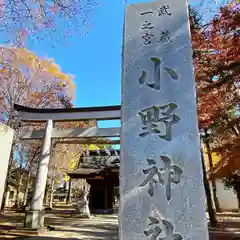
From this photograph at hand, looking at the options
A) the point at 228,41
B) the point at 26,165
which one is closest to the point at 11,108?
the point at 26,165

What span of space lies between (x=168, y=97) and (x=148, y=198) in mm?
1071

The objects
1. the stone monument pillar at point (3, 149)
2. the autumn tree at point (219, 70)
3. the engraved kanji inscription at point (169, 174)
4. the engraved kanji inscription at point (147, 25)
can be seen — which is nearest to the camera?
the engraved kanji inscription at point (169, 174)

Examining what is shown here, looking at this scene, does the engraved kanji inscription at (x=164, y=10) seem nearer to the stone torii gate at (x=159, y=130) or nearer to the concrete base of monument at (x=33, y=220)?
the stone torii gate at (x=159, y=130)

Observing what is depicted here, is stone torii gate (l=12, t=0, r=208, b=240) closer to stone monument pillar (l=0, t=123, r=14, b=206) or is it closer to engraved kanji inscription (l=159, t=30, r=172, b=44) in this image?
engraved kanji inscription (l=159, t=30, r=172, b=44)

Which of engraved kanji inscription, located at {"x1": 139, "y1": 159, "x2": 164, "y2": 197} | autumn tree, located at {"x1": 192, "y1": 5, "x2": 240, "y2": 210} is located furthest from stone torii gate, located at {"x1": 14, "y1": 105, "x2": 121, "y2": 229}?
engraved kanji inscription, located at {"x1": 139, "y1": 159, "x2": 164, "y2": 197}

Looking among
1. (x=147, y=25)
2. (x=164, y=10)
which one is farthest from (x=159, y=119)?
(x=164, y=10)

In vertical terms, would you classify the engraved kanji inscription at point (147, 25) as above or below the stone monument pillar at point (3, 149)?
above

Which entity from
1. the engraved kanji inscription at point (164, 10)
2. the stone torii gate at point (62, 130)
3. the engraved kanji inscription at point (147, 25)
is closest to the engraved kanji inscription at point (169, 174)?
the engraved kanji inscription at point (147, 25)

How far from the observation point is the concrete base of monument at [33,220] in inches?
313

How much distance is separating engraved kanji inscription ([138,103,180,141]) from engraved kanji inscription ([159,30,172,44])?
84 cm

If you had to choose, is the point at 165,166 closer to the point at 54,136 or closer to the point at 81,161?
the point at 54,136

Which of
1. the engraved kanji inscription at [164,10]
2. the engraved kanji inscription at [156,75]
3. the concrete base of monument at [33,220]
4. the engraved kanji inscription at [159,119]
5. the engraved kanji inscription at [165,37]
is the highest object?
the engraved kanji inscription at [164,10]

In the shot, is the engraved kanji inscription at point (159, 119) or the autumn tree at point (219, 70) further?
the autumn tree at point (219, 70)

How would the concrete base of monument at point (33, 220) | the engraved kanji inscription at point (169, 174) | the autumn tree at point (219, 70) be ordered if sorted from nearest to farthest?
the engraved kanji inscription at point (169, 174), the autumn tree at point (219, 70), the concrete base of monument at point (33, 220)
